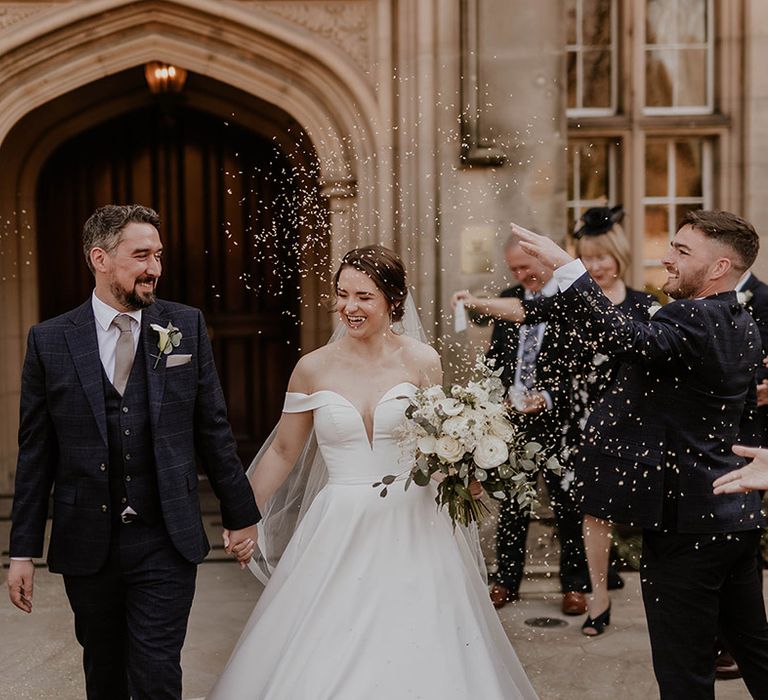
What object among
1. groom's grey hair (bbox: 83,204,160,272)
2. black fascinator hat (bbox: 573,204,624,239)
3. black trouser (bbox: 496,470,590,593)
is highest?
black fascinator hat (bbox: 573,204,624,239)

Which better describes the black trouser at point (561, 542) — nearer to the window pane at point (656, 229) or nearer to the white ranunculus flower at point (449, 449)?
the white ranunculus flower at point (449, 449)

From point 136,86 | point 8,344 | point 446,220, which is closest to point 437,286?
point 446,220

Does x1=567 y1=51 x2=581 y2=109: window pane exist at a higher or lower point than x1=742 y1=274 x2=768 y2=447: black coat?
higher

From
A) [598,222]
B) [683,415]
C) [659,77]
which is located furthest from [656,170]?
[683,415]

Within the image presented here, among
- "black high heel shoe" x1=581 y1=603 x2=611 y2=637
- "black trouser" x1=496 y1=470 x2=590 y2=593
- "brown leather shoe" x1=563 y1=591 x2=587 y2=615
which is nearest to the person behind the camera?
"black high heel shoe" x1=581 y1=603 x2=611 y2=637

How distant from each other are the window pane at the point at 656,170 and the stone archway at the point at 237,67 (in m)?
1.90

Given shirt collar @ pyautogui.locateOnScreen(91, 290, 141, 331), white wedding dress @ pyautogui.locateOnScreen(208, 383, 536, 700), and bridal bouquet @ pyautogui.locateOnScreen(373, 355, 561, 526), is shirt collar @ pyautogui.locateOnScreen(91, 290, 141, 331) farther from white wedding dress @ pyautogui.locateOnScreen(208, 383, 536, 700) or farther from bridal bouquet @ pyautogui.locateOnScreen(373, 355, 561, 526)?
bridal bouquet @ pyautogui.locateOnScreen(373, 355, 561, 526)

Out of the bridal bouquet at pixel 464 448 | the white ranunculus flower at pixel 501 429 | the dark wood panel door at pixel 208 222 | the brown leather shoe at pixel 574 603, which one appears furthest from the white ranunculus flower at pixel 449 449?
the dark wood panel door at pixel 208 222

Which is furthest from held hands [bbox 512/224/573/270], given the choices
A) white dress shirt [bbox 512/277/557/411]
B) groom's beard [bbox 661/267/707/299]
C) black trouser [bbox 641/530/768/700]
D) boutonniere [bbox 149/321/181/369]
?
white dress shirt [bbox 512/277/557/411]

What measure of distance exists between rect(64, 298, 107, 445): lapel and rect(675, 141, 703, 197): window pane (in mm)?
4787

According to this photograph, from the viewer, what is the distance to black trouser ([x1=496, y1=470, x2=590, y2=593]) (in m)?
5.42

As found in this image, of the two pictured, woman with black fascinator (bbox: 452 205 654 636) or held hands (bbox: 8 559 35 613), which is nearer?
held hands (bbox: 8 559 35 613)

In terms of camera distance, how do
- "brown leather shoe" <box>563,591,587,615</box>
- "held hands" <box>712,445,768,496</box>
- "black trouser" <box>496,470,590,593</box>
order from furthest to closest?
"black trouser" <box>496,470,590,593</box>, "brown leather shoe" <box>563,591,587,615</box>, "held hands" <box>712,445,768,496</box>

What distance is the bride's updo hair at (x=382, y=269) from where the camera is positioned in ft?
12.2
